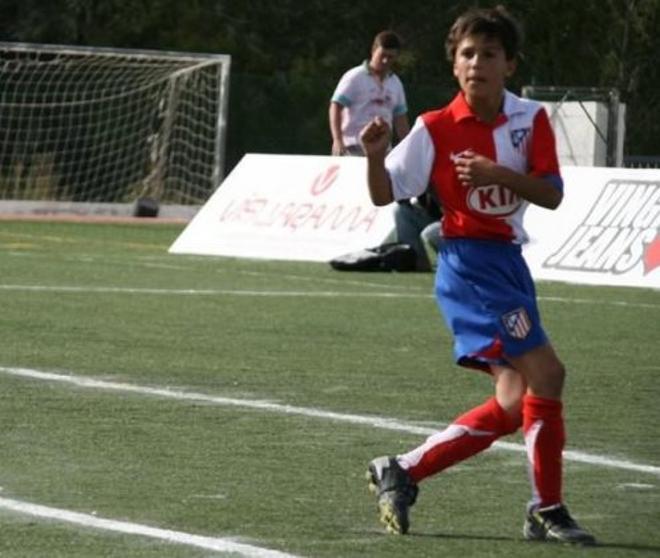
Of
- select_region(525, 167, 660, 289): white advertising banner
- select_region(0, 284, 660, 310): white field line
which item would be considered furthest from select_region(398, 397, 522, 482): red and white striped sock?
select_region(525, 167, 660, 289): white advertising banner

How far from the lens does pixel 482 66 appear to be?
7344mm

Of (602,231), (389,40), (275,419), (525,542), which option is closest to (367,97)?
(389,40)

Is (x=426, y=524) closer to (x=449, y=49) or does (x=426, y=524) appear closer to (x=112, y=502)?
(x=112, y=502)

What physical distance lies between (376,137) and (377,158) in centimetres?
9

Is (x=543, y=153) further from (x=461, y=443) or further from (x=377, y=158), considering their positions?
(x=461, y=443)

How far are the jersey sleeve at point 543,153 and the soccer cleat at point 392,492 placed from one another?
98 centimetres

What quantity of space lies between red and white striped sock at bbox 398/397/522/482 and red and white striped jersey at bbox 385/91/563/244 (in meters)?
0.54

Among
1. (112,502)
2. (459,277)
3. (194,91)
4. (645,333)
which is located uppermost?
(459,277)

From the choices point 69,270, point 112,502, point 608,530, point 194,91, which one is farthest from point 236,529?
point 194,91

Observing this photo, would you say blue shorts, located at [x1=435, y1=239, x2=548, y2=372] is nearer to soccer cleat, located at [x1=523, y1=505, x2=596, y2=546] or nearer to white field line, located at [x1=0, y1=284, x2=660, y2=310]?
soccer cleat, located at [x1=523, y1=505, x2=596, y2=546]

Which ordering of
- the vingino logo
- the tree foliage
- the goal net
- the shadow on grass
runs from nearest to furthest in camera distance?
the shadow on grass → the vingino logo → the goal net → the tree foliage

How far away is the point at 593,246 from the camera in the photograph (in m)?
18.7

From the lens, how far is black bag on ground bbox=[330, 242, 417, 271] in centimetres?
1955

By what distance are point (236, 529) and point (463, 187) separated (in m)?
1.24
